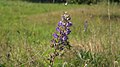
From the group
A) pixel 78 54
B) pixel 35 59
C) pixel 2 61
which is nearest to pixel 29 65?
pixel 35 59

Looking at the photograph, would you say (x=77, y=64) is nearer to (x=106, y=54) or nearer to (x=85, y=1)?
(x=106, y=54)

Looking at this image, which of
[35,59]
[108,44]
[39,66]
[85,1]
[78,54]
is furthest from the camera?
[85,1]

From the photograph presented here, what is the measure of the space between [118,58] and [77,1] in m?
34.6

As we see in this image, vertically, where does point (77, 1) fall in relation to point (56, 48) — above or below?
below

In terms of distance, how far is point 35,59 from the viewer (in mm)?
3982

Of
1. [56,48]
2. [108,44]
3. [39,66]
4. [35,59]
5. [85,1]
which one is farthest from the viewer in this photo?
[85,1]

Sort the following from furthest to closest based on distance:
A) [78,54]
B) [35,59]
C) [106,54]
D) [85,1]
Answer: [85,1] → [106,54] → [78,54] → [35,59]

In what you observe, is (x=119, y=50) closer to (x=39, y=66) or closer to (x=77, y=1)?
(x=39, y=66)

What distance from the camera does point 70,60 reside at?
467 cm

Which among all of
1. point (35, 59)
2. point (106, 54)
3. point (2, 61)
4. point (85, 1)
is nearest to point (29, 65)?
point (35, 59)

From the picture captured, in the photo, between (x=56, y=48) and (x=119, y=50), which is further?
(x=119, y=50)

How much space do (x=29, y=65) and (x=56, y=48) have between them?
136cm

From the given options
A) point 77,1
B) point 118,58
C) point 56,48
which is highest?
point 56,48

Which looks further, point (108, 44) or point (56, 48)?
point (108, 44)
